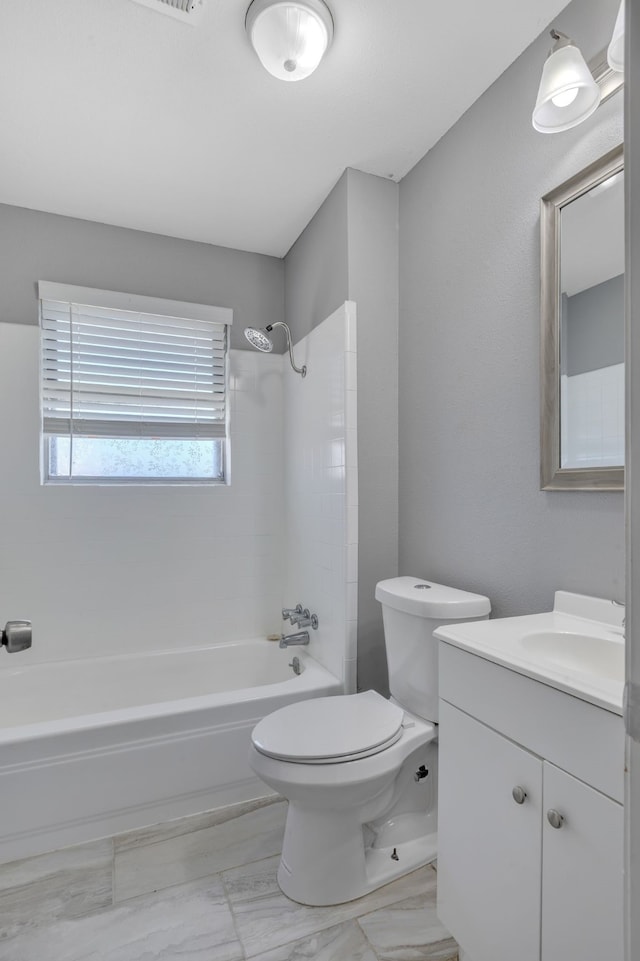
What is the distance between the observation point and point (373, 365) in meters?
2.14

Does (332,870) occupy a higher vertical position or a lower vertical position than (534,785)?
lower

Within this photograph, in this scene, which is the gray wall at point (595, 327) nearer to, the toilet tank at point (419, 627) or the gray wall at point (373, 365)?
the toilet tank at point (419, 627)

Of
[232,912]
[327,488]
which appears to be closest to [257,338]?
[327,488]

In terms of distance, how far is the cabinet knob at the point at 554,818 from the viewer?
92cm

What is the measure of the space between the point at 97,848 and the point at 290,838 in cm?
70

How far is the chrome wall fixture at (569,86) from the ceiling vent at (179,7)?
0.93 meters

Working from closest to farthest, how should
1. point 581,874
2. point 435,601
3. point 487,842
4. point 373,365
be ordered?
point 581,874 < point 487,842 < point 435,601 < point 373,365

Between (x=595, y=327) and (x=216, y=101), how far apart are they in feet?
4.76

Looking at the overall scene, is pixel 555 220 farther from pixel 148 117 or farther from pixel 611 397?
pixel 148 117

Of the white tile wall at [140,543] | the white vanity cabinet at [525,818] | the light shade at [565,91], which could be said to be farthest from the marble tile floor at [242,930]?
the light shade at [565,91]

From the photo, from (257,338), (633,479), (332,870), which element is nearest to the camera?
(633,479)

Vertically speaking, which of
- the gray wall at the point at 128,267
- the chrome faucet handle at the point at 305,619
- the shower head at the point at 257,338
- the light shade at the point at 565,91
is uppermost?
the gray wall at the point at 128,267

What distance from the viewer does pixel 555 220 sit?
56.1 inches

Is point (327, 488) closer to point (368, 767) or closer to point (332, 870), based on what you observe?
point (368, 767)
